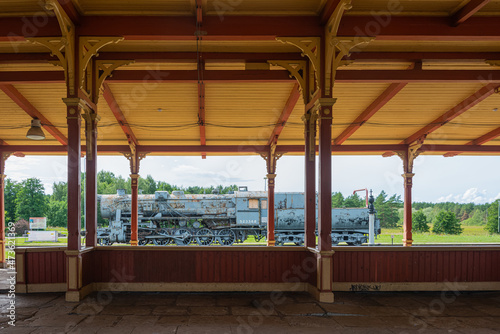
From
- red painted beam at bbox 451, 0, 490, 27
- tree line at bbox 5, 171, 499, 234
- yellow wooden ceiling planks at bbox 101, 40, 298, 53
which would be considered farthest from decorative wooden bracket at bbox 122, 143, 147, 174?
tree line at bbox 5, 171, 499, 234

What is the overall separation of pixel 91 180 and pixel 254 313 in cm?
391

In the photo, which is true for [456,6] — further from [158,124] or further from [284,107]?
[158,124]

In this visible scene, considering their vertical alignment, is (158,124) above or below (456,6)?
below

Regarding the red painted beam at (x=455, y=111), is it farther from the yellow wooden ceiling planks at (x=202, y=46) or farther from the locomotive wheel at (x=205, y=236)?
the locomotive wheel at (x=205, y=236)

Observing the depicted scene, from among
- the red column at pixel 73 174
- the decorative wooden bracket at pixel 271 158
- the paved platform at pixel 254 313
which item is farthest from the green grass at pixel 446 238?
the red column at pixel 73 174

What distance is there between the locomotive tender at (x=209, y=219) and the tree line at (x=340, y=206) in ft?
14.7

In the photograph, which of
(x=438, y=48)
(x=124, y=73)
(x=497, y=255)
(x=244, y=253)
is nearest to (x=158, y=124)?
(x=124, y=73)

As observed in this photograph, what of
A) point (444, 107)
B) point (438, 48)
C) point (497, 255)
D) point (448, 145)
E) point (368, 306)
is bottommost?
point (368, 306)

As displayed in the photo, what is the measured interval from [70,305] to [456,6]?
7741 mm

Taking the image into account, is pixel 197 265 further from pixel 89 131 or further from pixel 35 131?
pixel 35 131

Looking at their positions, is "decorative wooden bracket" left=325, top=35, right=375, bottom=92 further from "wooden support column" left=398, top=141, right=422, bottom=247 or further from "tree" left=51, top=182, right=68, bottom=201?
"tree" left=51, top=182, right=68, bottom=201

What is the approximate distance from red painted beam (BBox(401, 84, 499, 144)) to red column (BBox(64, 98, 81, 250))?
347 inches

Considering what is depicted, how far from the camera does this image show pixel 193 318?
16.8ft

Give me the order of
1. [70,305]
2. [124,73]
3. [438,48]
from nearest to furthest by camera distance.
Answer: [70,305] < [438,48] < [124,73]
